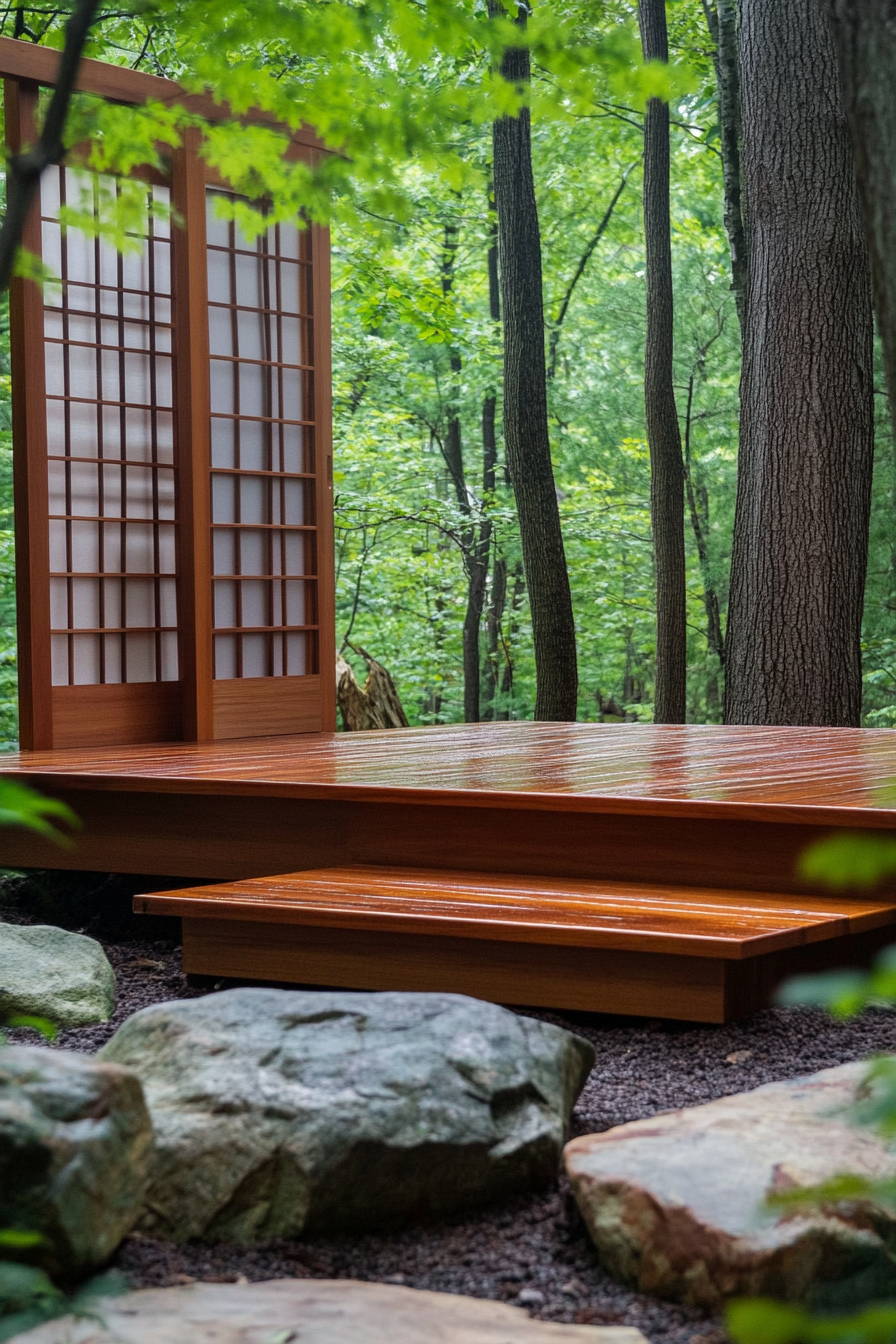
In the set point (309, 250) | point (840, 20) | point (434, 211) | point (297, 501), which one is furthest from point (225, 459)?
point (434, 211)

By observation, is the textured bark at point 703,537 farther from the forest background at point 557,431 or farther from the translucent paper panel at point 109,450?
the translucent paper panel at point 109,450

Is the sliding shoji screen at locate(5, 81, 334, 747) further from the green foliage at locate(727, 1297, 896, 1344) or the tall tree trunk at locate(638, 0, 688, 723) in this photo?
the green foliage at locate(727, 1297, 896, 1344)

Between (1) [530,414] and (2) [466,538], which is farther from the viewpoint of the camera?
(2) [466,538]

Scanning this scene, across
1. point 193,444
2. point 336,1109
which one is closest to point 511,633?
point 193,444

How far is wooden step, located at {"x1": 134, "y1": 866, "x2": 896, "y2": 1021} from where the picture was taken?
8.49ft

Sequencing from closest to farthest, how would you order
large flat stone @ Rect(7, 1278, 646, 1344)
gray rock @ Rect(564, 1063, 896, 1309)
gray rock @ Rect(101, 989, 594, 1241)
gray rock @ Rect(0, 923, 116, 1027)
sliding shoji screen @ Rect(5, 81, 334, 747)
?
1. large flat stone @ Rect(7, 1278, 646, 1344)
2. gray rock @ Rect(564, 1063, 896, 1309)
3. gray rock @ Rect(101, 989, 594, 1241)
4. gray rock @ Rect(0, 923, 116, 1027)
5. sliding shoji screen @ Rect(5, 81, 334, 747)

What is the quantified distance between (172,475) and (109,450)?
31 cm

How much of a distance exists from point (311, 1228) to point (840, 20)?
1632 millimetres

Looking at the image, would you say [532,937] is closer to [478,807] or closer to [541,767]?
[478,807]

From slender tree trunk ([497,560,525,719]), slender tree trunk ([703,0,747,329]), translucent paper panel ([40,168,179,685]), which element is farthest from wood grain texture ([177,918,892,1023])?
slender tree trunk ([497,560,525,719])

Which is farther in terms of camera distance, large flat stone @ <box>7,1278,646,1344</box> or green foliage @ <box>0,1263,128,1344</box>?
large flat stone @ <box>7,1278,646,1344</box>

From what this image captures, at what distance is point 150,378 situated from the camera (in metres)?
5.36

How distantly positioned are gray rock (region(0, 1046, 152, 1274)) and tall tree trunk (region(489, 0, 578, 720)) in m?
5.66

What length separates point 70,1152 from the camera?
1.58 metres
